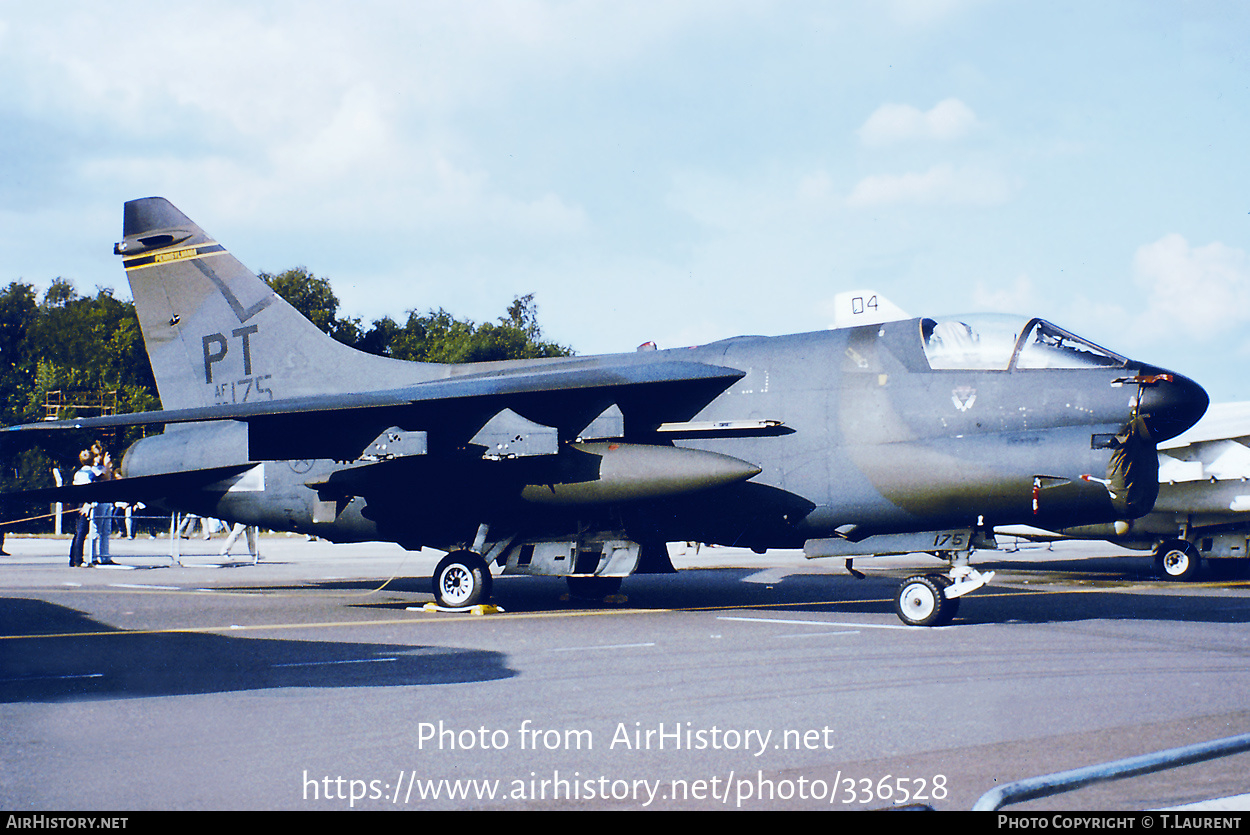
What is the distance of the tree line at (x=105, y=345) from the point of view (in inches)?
2180

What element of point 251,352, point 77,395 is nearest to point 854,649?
point 251,352

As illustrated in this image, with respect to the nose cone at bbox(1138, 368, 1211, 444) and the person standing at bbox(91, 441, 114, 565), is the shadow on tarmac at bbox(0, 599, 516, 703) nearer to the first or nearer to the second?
the nose cone at bbox(1138, 368, 1211, 444)

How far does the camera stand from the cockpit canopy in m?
10.2

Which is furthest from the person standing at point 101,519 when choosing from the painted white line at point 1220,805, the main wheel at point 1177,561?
the painted white line at point 1220,805

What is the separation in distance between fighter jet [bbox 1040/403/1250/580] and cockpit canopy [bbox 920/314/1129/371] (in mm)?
7309

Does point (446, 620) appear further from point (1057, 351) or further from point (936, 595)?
point (1057, 351)

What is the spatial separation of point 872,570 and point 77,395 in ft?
168

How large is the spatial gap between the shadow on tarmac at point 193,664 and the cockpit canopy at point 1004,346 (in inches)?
226

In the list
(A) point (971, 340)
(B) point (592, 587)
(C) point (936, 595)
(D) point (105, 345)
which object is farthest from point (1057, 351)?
(D) point (105, 345)

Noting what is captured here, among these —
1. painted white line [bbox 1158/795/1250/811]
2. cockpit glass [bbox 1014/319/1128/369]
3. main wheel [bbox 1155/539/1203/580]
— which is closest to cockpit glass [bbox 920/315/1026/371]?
cockpit glass [bbox 1014/319/1128/369]

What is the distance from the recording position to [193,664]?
7633 mm
